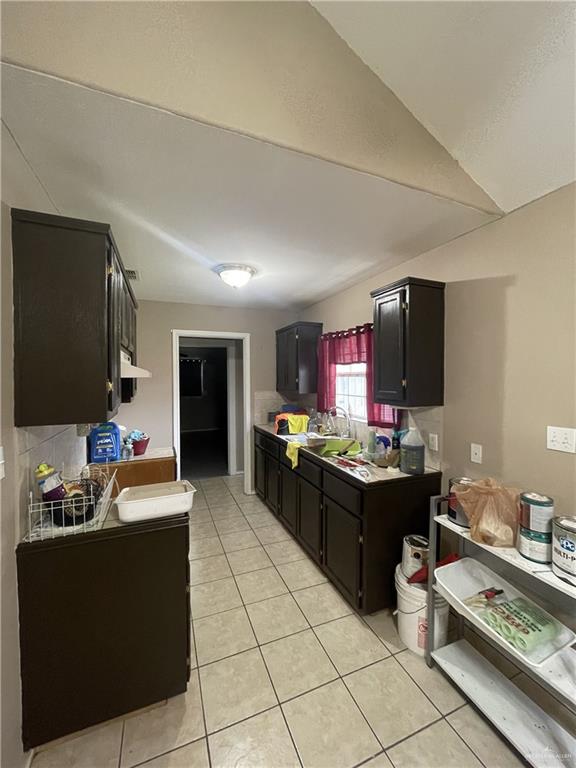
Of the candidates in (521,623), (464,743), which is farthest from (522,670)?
(464,743)

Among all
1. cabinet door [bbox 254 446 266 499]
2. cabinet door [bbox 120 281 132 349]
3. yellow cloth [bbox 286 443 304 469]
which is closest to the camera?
cabinet door [bbox 120 281 132 349]

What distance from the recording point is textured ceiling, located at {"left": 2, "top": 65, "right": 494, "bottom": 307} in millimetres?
1077

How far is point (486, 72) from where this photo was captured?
1.19m

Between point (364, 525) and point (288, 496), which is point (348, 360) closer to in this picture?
point (288, 496)

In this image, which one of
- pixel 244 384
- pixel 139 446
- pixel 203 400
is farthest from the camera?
pixel 203 400

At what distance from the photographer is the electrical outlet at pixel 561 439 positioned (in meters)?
1.41

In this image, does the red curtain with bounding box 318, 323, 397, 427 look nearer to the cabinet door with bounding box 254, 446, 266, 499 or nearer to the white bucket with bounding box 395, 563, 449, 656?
the cabinet door with bounding box 254, 446, 266, 499

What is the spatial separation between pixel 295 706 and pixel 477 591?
3.45 ft

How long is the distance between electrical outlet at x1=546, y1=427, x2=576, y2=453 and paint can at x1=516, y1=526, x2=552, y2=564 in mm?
436

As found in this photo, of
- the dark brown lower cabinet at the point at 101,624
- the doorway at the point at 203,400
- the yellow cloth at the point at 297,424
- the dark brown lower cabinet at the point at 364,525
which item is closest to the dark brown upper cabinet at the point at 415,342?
the dark brown lower cabinet at the point at 364,525

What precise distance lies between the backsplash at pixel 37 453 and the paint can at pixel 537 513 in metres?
2.08

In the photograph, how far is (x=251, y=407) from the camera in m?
4.18

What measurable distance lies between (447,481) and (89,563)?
207cm

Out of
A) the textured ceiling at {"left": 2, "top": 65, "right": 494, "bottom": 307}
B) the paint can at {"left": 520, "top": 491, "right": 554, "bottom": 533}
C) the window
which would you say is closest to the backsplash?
the textured ceiling at {"left": 2, "top": 65, "right": 494, "bottom": 307}
